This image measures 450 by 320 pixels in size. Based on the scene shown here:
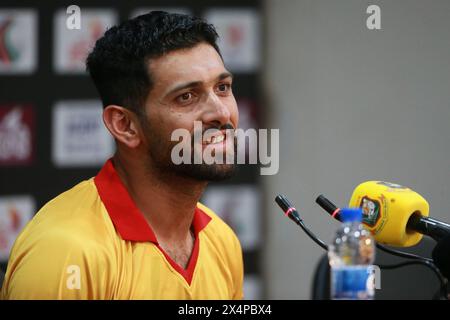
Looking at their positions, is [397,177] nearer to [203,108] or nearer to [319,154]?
[319,154]

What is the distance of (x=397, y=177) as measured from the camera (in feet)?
8.06

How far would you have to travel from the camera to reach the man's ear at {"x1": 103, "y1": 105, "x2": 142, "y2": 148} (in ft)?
4.99

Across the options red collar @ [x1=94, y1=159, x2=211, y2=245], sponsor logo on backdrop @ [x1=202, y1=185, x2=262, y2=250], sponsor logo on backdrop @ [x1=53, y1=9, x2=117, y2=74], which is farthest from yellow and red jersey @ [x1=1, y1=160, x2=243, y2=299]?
sponsor logo on backdrop @ [x1=53, y1=9, x2=117, y2=74]

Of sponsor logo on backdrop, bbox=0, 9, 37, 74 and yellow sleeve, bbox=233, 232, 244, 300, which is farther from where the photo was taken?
sponsor logo on backdrop, bbox=0, 9, 37, 74

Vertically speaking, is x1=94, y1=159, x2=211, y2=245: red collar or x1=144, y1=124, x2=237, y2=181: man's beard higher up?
x1=144, y1=124, x2=237, y2=181: man's beard

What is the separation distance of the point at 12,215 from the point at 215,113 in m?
1.37

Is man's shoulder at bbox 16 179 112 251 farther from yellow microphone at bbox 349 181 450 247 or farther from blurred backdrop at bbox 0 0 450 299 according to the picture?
blurred backdrop at bbox 0 0 450 299

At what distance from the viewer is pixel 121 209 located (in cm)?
146

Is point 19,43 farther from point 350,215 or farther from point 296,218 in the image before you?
point 350,215

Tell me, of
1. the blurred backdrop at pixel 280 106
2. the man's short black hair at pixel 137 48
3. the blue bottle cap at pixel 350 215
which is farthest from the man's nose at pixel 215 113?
the blurred backdrop at pixel 280 106

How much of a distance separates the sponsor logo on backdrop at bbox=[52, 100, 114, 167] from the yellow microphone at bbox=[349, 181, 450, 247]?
4.73 ft

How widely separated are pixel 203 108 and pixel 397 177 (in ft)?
4.00

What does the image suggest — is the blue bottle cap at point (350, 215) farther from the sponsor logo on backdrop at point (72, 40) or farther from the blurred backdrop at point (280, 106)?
the sponsor logo on backdrop at point (72, 40)
